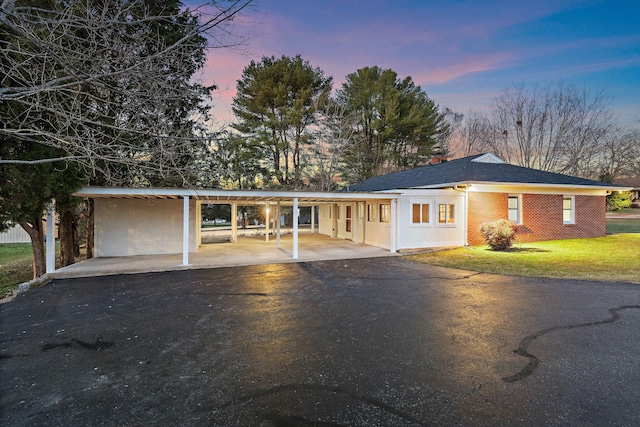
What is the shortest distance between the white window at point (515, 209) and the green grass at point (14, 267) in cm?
1695

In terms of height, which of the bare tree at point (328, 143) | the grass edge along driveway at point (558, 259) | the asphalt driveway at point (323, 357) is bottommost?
the asphalt driveway at point (323, 357)

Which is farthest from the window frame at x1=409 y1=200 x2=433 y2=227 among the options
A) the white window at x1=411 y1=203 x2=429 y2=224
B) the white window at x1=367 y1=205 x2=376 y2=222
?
the white window at x1=367 y1=205 x2=376 y2=222

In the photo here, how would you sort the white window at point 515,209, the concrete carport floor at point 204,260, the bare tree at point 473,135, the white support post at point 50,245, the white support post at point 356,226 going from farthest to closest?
the bare tree at point 473,135, the white support post at point 356,226, the white window at point 515,209, the concrete carport floor at point 204,260, the white support post at point 50,245

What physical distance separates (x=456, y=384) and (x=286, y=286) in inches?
177

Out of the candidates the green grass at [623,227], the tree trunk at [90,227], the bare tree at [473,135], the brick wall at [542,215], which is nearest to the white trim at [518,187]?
the brick wall at [542,215]

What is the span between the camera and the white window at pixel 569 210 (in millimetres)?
14745

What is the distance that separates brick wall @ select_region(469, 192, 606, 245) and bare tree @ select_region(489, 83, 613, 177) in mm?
14850

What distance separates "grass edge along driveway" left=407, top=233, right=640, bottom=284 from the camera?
7.84m

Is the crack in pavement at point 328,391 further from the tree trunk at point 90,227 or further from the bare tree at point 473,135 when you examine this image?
the bare tree at point 473,135

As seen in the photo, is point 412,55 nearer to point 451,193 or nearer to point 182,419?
point 451,193

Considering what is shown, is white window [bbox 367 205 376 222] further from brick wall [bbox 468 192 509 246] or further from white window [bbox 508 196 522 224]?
white window [bbox 508 196 522 224]

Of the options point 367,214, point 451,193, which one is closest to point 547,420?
point 451,193

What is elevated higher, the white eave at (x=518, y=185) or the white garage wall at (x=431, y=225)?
the white eave at (x=518, y=185)

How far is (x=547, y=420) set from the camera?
2.30 m
